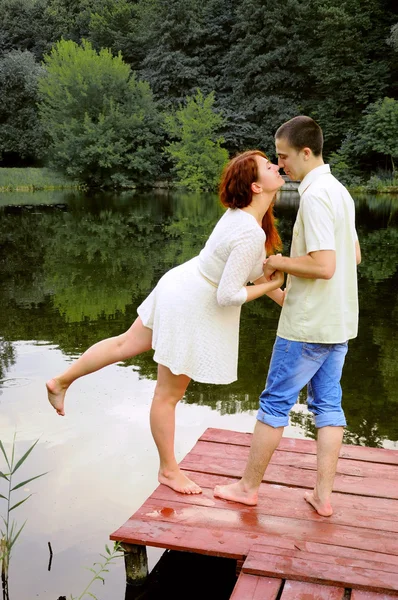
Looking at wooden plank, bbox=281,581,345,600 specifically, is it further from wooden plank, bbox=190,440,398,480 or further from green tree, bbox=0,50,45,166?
green tree, bbox=0,50,45,166

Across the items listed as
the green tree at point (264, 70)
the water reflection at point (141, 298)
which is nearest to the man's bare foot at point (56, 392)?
the water reflection at point (141, 298)

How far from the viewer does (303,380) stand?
2.69 m

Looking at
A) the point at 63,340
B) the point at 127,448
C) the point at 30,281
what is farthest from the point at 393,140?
the point at 127,448

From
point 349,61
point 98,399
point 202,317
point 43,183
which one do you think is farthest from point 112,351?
point 349,61

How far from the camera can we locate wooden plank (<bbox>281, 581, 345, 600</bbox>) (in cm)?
219

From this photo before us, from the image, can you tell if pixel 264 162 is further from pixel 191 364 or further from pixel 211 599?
pixel 211 599

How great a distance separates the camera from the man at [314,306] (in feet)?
8.32

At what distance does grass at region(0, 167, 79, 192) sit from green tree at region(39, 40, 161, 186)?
0.63 m

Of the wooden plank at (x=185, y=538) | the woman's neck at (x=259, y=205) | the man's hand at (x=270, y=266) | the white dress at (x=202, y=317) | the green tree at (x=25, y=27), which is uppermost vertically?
the green tree at (x=25, y=27)

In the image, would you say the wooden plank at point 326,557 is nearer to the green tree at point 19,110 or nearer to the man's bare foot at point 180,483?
the man's bare foot at point 180,483

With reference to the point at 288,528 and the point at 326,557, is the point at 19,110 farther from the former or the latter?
the point at 326,557

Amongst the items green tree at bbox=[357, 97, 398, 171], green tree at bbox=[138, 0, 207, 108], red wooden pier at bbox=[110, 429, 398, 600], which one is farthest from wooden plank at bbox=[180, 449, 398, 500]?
green tree at bbox=[138, 0, 207, 108]

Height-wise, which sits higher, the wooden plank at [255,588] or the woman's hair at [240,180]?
the woman's hair at [240,180]

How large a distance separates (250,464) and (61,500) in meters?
1.20
